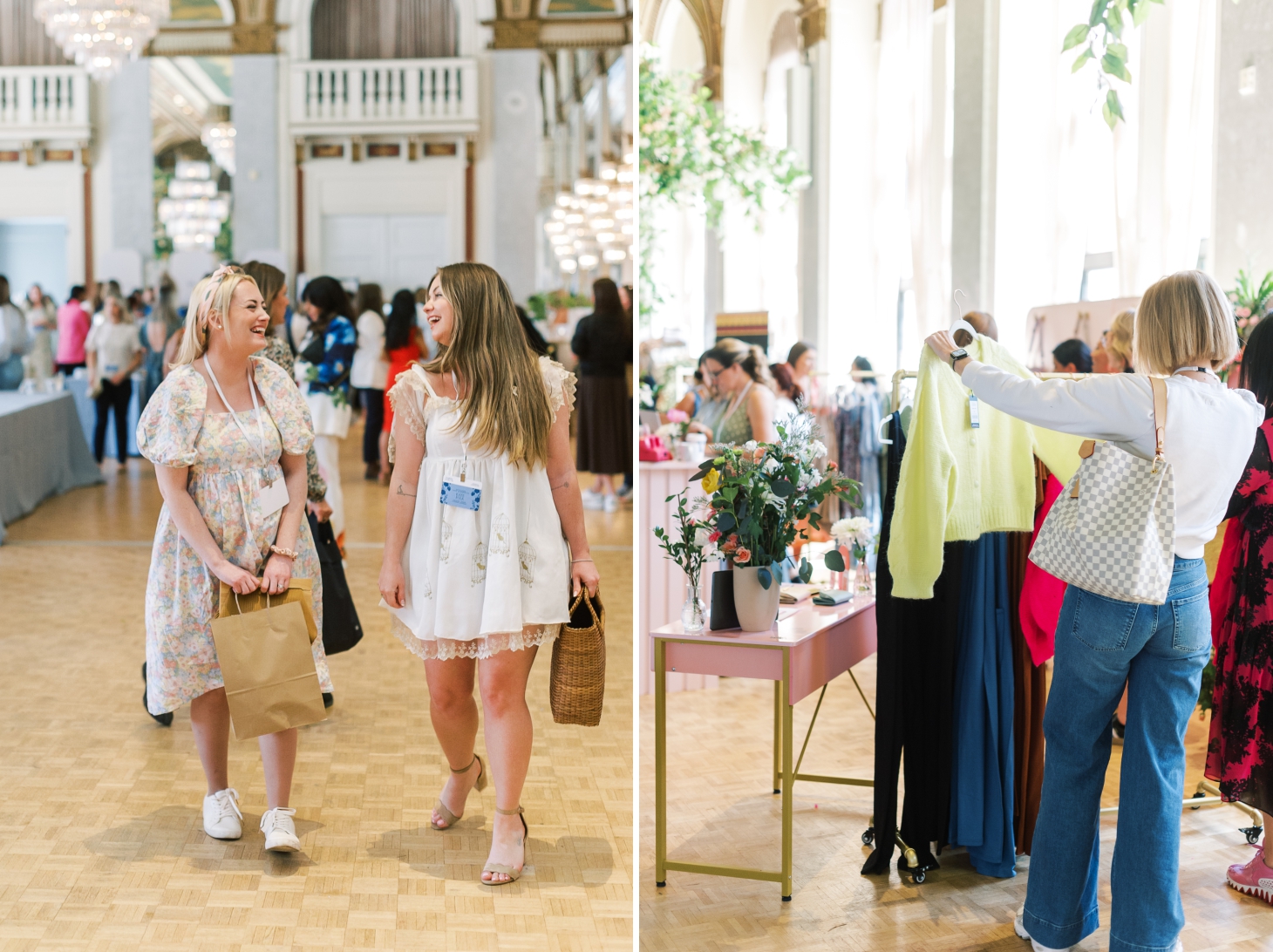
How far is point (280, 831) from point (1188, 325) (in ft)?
8.00

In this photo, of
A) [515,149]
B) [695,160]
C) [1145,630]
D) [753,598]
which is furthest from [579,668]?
[515,149]

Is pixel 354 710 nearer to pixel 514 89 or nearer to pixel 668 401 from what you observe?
pixel 668 401

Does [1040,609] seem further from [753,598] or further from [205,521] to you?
→ [205,521]

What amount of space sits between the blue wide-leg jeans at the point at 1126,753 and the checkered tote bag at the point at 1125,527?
2.9 inches

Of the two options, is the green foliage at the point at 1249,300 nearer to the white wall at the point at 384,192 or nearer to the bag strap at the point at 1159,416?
the bag strap at the point at 1159,416

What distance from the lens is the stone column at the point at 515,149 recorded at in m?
11.7

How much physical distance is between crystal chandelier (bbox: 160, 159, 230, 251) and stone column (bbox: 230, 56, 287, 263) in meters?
0.34

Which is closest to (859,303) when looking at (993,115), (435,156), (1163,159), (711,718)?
(993,115)

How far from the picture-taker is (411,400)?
113 inches

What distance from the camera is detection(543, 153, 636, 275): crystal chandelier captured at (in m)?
11.6

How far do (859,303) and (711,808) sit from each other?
4940 mm

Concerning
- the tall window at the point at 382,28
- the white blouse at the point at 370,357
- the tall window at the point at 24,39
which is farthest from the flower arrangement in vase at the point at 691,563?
the tall window at the point at 24,39

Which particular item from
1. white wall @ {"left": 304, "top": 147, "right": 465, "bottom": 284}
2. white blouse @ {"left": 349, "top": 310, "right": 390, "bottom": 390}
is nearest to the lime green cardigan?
white blouse @ {"left": 349, "top": 310, "right": 390, "bottom": 390}

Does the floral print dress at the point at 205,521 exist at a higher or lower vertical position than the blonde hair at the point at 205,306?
lower
